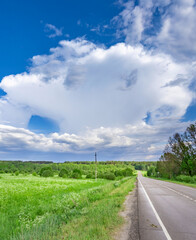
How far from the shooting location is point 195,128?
130 ft

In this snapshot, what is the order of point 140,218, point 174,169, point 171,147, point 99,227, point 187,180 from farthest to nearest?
point 174,169 → point 171,147 → point 187,180 → point 140,218 → point 99,227

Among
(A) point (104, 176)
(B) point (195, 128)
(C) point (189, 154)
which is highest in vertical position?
(B) point (195, 128)

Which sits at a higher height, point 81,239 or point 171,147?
point 171,147

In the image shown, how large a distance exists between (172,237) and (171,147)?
Result: 48064mm

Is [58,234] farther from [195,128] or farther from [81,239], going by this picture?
[195,128]

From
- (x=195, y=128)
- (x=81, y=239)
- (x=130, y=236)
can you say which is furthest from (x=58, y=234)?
(x=195, y=128)

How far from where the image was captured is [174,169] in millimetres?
54844

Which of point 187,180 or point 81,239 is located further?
point 187,180

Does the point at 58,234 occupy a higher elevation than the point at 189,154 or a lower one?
lower

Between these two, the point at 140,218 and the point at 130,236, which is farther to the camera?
the point at 140,218

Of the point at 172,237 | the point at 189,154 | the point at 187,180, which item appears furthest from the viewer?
the point at 189,154

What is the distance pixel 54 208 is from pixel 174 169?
5329 centimetres

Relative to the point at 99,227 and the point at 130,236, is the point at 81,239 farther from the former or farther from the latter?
the point at 130,236

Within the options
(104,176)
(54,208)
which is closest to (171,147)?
(104,176)
